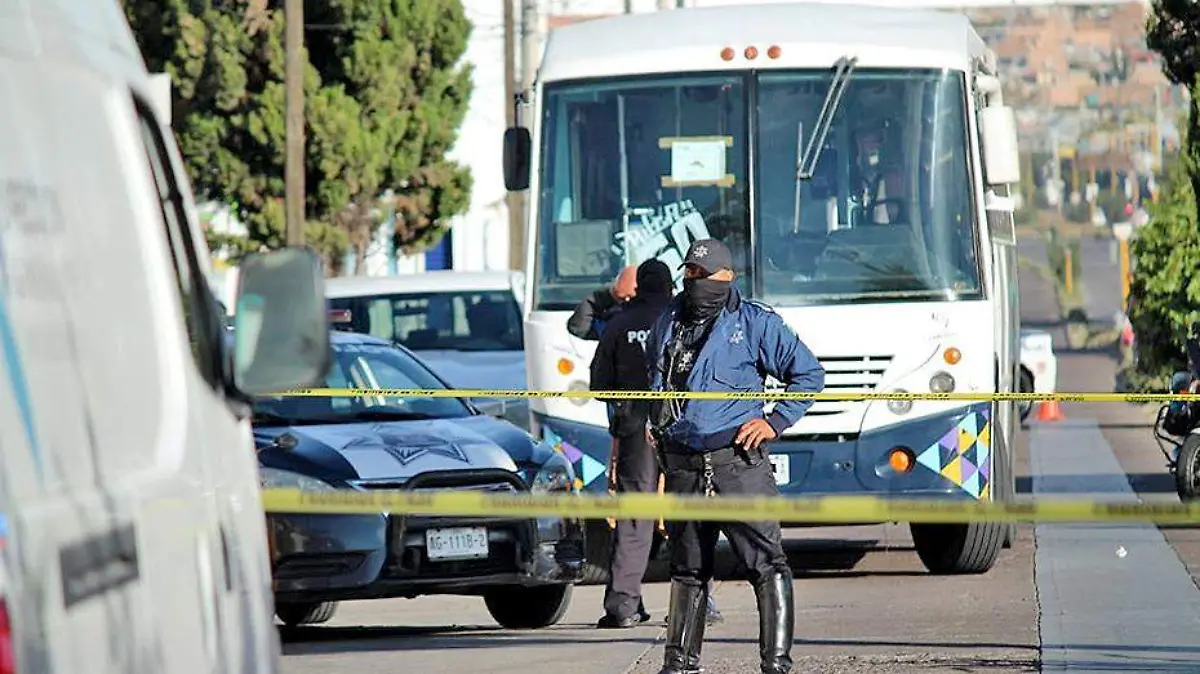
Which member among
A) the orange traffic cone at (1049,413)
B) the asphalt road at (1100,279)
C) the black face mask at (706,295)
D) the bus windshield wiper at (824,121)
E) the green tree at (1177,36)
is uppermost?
the green tree at (1177,36)

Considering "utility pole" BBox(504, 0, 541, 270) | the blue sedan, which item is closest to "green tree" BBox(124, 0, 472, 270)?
"utility pole" BBox(504, 0, 541, 270)

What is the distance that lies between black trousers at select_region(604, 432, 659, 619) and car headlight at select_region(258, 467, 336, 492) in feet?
4.89

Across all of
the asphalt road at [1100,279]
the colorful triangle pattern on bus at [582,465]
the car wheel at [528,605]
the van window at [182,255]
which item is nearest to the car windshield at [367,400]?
the car wheel at [528,605]

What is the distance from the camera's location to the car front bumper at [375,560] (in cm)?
1082

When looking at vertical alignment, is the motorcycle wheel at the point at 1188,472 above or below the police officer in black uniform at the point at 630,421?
below

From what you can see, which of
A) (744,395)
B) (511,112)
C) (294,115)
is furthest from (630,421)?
(511,112)

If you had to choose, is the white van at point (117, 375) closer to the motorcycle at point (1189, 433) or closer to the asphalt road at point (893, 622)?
the asphalt road at point (893, 622)

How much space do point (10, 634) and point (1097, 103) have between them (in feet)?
522

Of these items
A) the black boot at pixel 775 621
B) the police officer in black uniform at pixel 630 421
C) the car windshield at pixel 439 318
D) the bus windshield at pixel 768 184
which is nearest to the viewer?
the black boot at pixel 775 621

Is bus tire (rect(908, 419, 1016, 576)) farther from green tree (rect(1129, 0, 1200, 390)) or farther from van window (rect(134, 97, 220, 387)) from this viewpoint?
van window (rect(134, 97, 220, 387))

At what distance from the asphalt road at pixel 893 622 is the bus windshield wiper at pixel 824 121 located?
7.35 feet

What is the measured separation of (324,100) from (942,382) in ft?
61.9

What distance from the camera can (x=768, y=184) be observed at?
1373cm

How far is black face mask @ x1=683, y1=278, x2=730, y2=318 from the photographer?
9.35 m
